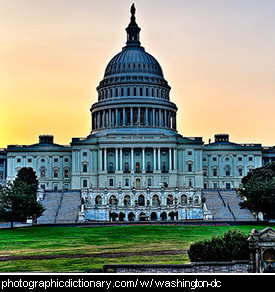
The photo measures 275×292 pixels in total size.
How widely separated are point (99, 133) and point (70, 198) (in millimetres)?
43015

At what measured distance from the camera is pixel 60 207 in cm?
9731

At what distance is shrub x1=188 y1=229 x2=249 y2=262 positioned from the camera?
3253 cm

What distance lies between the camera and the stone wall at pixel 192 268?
1160 inches

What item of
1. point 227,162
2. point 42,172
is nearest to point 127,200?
point 42,172

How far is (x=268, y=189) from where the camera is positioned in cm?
7781

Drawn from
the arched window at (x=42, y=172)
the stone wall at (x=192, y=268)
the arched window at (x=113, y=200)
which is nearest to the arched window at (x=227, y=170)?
the arched window at (x=113, y=200)

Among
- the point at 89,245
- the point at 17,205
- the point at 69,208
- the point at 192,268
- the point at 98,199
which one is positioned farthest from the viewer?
the point at 98,199

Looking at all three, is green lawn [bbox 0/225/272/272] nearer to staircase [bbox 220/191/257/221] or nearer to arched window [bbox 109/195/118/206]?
staircase [bbox 220/191/257/221]

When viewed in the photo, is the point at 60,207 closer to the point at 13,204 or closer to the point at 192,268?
the point at 13,204

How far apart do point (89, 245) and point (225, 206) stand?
52.4 metres
